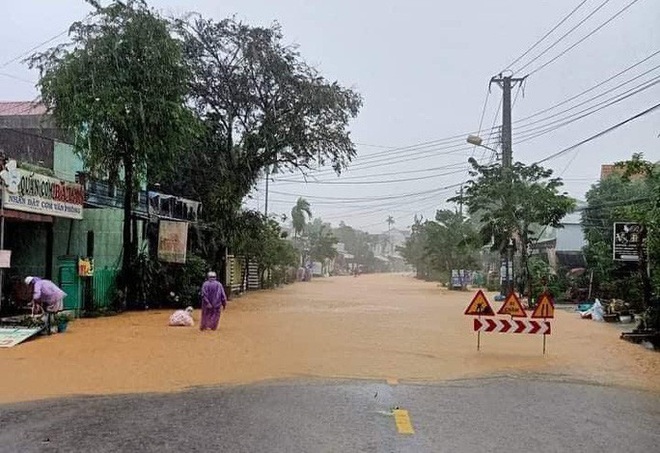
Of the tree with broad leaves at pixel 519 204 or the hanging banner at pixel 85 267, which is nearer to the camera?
the hanging banner at pixel 85 267

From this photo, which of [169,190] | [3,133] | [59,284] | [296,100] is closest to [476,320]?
[59,284]

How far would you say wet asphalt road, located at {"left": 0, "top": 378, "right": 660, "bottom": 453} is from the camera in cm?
700

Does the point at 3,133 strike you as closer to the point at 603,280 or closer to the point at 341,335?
the point at 341,335

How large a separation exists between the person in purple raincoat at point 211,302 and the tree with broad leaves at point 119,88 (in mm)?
5956

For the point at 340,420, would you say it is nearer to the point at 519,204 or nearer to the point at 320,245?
the point at 519,204

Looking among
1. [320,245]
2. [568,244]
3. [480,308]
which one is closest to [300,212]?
[320,245]

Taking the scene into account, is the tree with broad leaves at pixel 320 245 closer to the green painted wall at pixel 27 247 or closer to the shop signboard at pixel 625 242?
the green painted wall at pixel 27 247

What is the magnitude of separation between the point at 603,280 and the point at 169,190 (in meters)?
20.1

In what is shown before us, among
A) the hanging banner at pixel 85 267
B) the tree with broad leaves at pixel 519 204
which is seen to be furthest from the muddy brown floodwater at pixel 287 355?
the tree with broad leaves at pixel 519 204

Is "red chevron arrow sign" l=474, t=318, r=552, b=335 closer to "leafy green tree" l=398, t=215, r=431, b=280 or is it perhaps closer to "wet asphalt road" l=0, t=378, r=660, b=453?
"wet asphalt road" l=0, t=378, r=660, b=453

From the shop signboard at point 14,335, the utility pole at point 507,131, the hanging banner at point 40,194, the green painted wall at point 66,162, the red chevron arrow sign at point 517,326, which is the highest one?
the utility pole at point 507,131

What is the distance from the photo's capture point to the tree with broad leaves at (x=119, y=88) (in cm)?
2095

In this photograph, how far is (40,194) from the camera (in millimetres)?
18188

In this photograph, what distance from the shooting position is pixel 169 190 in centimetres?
3484
